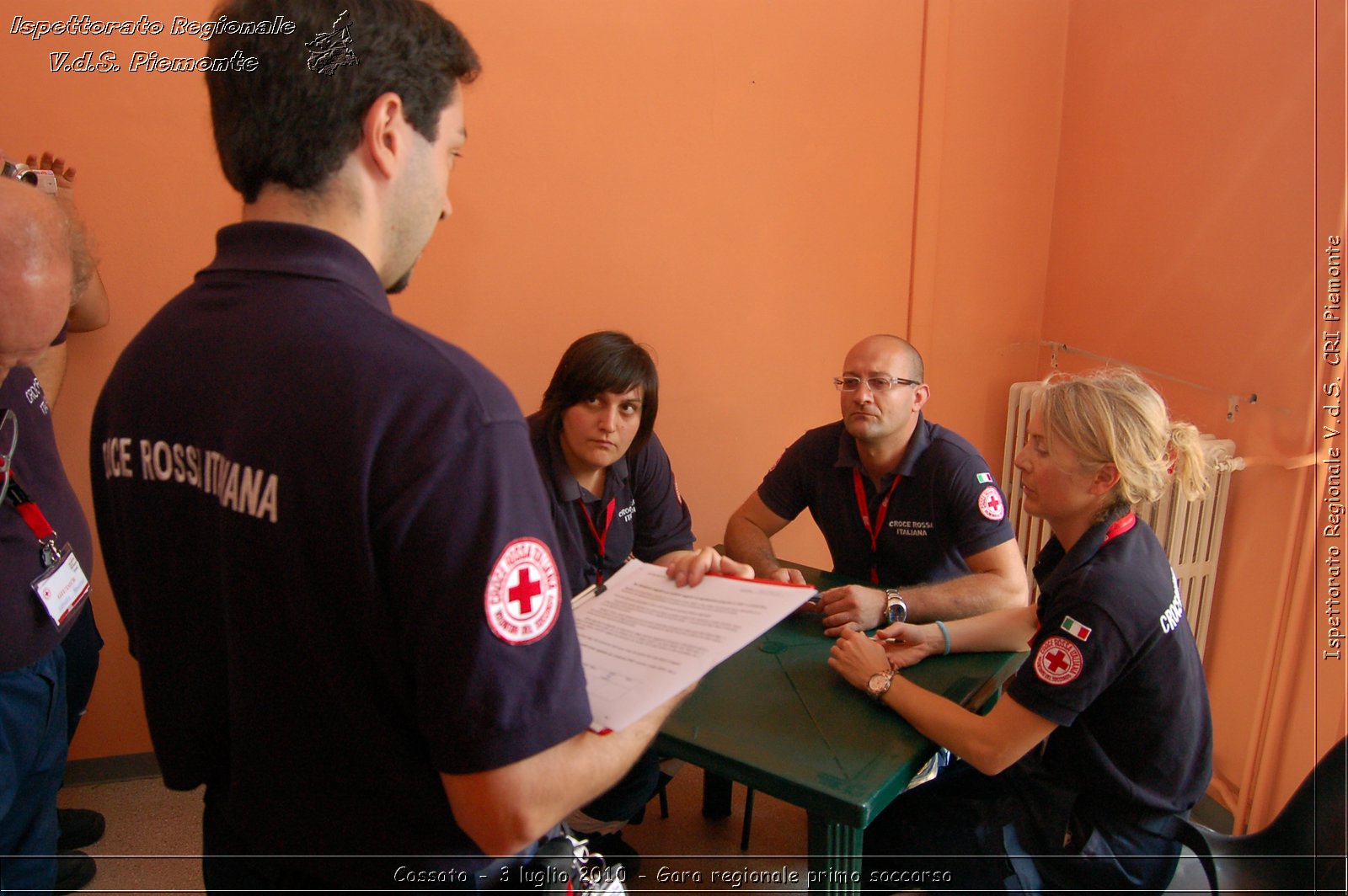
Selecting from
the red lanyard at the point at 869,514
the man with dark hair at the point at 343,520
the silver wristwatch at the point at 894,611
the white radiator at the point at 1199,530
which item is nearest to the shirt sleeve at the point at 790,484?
the red lanyard at the point at 869,514

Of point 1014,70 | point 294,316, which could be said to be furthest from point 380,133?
point 1014,70

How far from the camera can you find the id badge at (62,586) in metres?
1.58

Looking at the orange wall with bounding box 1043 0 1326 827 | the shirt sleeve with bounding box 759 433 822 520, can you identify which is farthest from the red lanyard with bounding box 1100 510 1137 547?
the orange wall with bounding box 1043 0 1326 827

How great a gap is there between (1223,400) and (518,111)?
7.83 ft

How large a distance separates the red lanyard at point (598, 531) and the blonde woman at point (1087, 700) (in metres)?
0.82

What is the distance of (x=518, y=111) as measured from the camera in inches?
101

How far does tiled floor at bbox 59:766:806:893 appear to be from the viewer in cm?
223

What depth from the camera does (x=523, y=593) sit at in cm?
67

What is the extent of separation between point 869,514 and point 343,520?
1863 millimetres

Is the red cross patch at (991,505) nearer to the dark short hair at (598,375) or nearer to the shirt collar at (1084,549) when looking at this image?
the shirt collar at (1084,549)

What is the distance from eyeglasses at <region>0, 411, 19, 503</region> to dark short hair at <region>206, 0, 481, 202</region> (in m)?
1.18

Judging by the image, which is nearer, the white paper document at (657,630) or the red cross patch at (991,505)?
the white paper document at (657,630)

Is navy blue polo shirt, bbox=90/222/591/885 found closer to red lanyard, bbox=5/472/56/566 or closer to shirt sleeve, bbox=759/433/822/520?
red lanyard, bbox=5/472/56/566

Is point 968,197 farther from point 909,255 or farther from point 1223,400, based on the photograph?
point 1223,400
